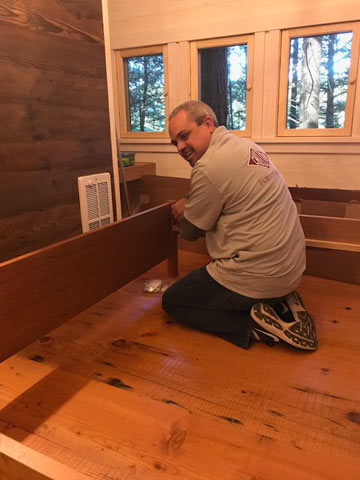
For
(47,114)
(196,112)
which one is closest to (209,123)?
(196,112)

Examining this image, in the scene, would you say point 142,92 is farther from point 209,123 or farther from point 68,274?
point 68,274

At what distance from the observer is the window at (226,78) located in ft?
9.74

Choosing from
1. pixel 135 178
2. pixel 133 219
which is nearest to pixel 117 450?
pixel 133 219

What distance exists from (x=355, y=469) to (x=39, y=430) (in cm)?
97

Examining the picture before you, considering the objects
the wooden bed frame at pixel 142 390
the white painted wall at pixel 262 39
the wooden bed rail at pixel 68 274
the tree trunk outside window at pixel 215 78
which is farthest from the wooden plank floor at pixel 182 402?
the tree trunk outside window at pixel 215 78

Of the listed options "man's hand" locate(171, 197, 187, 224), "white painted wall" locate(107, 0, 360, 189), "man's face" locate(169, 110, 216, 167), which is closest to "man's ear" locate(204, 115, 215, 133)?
"man's face" locate(169, 110, 216, 167)

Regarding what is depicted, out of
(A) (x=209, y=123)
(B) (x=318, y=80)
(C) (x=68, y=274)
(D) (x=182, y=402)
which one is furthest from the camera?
(B) (x=318, y=80)

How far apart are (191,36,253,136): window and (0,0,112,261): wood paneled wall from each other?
49.5 inches

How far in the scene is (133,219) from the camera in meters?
1.90

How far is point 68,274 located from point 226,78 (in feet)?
7.46

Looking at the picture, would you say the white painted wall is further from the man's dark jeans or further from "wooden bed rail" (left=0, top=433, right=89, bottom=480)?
"wooden bed rail" (left=0, top=433, right=89, bottom=480)

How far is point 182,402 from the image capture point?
4.56 feet

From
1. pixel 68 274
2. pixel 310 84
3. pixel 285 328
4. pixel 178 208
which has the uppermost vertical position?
pixel 310 84

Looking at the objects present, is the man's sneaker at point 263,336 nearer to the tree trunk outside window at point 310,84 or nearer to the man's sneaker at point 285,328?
the man's sneaker at point 285,328
